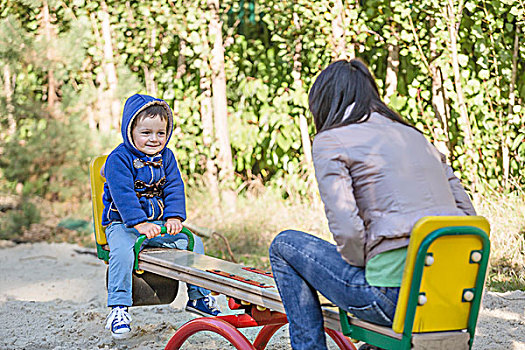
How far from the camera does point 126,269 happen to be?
10.4 feet

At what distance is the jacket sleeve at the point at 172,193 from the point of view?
3383 mm

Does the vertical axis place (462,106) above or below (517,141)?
above

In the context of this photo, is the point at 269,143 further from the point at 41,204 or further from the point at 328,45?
the point at 41,204

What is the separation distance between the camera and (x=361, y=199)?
6.77 feet

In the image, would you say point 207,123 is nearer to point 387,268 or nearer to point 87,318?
point 87,318

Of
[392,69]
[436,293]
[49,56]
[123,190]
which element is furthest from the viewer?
[49,56]

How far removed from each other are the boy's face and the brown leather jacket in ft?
4.77

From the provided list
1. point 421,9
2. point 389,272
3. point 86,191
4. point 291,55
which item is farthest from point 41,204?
point 389,272

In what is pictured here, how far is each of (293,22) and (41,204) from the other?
300 centimetres

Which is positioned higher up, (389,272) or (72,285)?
(389,272)

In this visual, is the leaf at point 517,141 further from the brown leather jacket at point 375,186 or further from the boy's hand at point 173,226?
the brown leather jacket at point 375,186

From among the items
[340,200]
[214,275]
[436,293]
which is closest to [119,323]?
[214,275]

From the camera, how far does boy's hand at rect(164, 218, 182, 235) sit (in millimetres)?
3297

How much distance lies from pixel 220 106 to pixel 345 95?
14.7ft
